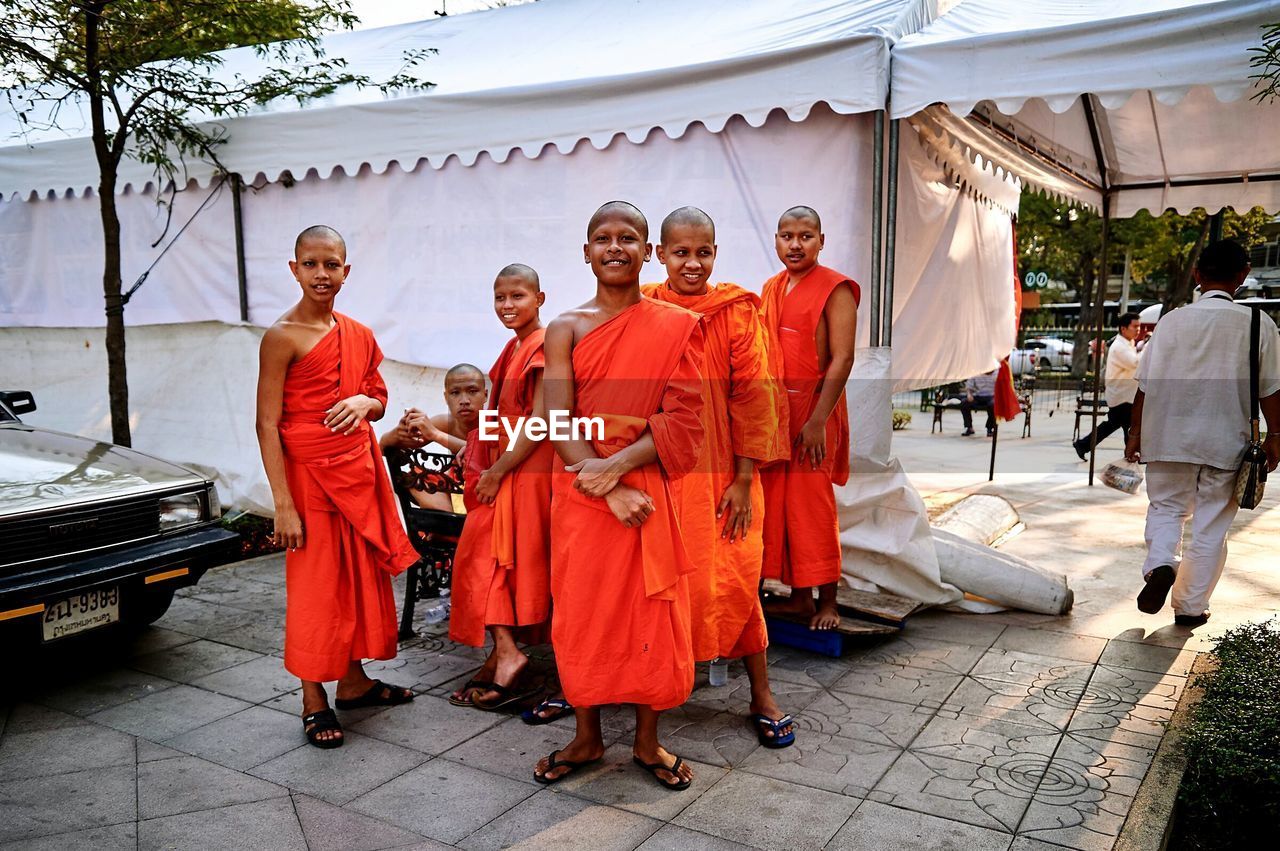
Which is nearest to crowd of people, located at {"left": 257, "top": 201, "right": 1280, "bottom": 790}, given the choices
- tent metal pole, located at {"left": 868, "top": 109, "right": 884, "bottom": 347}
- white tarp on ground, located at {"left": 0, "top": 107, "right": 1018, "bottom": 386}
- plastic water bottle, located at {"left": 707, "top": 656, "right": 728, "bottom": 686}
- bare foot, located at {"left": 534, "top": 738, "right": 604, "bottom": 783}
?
bare foot, located at {"left": 534, "top": 738, "right": 604, "bottom": 783}

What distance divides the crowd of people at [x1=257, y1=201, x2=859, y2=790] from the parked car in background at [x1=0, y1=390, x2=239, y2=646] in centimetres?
86

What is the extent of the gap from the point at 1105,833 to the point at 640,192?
3764 millimetres

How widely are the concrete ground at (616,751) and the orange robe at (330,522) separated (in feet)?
1.17

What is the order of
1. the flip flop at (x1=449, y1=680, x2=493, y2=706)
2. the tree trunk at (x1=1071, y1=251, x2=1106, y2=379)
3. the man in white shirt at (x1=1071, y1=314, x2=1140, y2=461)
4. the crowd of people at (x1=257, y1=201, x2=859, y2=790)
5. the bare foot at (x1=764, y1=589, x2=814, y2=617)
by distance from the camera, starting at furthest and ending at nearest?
the tree trunk at (x1=1071, y1=251, x2=1106, y2=379) < the man in white shirt at (x1=1071, y1=314, x2=1140, y2=461) < the bare foot at (x1=764, y1=589, x2=814, y2=617) < the flip flop at (x1=449, y1=680, x2=493, y2=706) < the crowd of people at (x1=257, y1=201, x2=859, y2=790)

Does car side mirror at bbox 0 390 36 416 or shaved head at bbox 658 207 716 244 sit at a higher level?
shaved head at bbox 658 207 716 244

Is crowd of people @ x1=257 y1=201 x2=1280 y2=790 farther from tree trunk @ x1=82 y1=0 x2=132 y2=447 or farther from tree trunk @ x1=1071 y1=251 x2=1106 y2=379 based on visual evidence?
tree trunk @ x1=1071 y1=251 x2=1106 y2=379

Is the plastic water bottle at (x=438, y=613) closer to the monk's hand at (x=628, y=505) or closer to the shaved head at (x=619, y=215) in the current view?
the monk's hand at (x=628, y=505)

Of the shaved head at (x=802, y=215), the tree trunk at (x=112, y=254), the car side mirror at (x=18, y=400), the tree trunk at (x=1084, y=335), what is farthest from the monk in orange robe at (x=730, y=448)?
the tree trunk at (x=1084, y=335)

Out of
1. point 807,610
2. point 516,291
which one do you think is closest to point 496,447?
point 516,291

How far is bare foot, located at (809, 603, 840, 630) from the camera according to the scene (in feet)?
13.9

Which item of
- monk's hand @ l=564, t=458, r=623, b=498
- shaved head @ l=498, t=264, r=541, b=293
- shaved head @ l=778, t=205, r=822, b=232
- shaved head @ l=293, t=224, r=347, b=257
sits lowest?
monk's hand @ l=564, t=458, r=623, b=498

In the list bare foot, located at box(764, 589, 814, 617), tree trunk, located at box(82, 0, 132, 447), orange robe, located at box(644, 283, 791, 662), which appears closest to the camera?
orange robe, located at box(644, 283, 791, 662)

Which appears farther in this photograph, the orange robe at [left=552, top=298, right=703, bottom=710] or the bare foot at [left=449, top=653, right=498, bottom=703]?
the bare foot at [left=449, top=653, right=498, bottom=703]

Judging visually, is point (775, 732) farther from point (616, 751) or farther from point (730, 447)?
A: point (730, 447)
